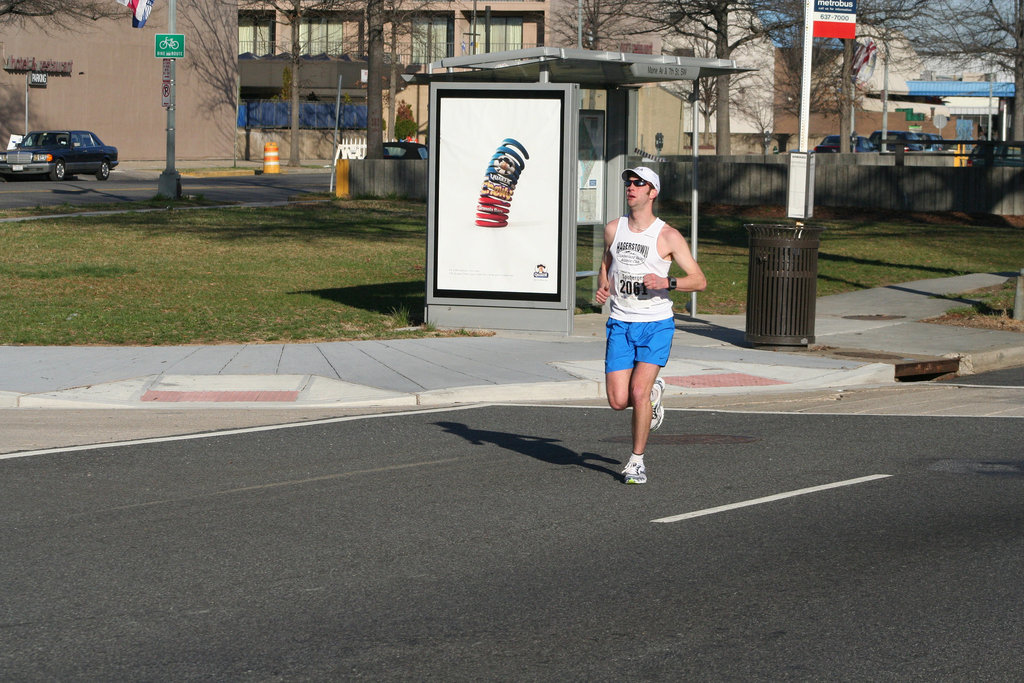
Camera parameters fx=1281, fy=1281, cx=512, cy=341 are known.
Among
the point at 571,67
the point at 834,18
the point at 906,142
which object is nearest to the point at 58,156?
the point at 906,142

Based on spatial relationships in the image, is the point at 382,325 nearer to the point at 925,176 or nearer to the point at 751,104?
the point at 925,176

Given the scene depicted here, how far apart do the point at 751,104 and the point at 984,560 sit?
8433 cm

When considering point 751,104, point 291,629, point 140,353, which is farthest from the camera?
point 751,104

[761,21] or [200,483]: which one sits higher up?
[761,21]

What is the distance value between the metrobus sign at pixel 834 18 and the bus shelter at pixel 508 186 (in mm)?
1228

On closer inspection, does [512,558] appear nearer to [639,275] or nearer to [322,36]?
[639,275]

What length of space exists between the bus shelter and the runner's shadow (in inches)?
189

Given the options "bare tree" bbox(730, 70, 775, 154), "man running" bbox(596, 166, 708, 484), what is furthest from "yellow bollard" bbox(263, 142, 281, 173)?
"man running" bbox(596, 166, 708, 484)

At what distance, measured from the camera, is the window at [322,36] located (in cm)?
7411

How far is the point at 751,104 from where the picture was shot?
87625 millimetres

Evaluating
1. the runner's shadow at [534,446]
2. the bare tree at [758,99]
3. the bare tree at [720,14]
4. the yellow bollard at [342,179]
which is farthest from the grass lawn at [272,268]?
the bare tree at [758,99]

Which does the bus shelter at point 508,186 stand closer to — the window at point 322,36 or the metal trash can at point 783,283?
the metal trash can at point 783,283

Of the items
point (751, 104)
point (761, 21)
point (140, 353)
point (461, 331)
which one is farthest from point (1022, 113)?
point (751, 104)

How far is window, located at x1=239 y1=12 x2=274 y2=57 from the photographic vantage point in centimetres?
7825
